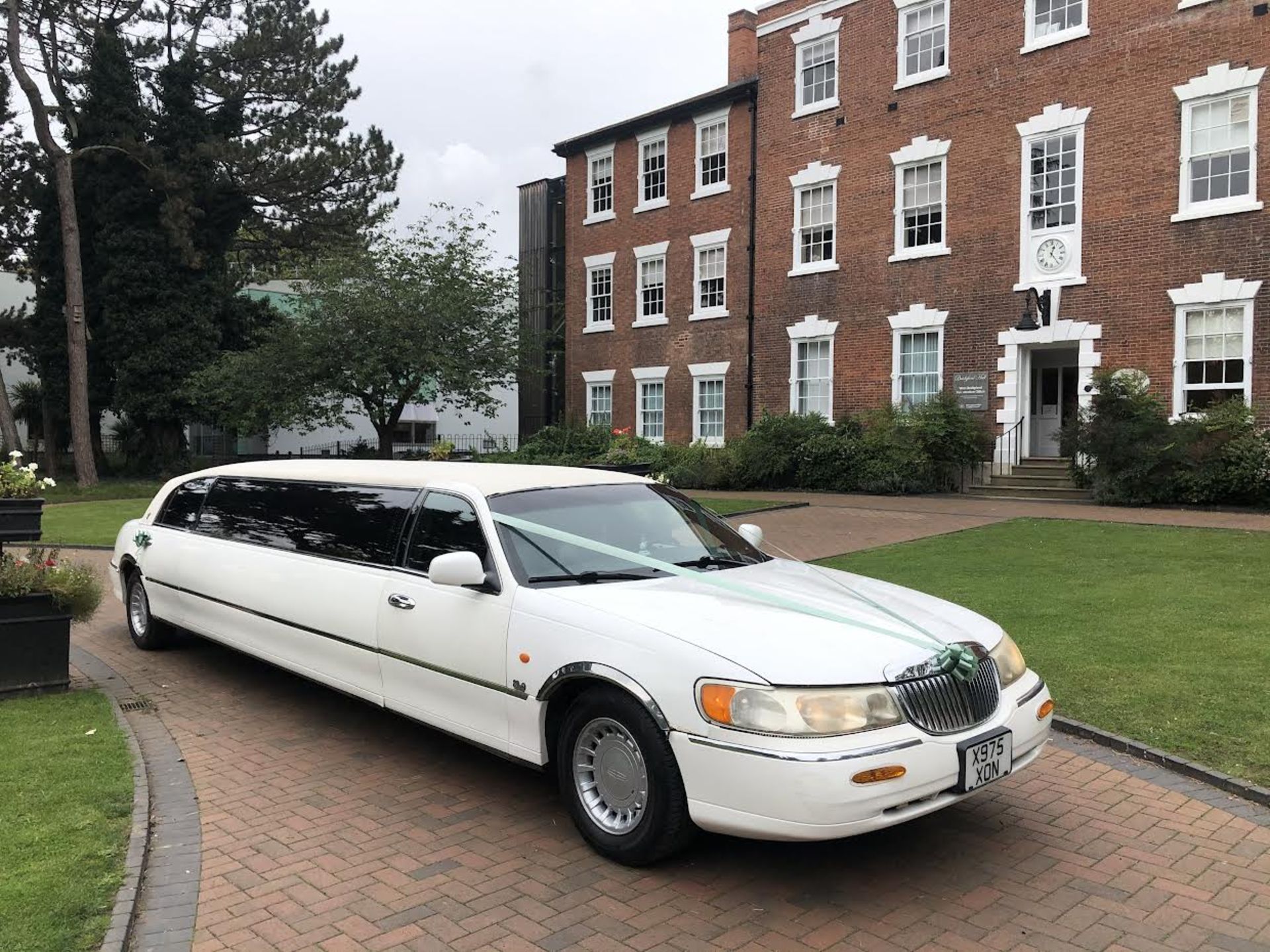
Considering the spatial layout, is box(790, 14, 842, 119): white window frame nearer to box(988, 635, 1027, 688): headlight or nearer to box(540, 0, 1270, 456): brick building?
box(540, 0, 1270, 456): brick building

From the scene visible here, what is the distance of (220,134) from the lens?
1199 inches

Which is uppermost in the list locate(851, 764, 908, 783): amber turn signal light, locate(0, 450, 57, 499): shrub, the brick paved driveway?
locate(0, 450, 57, 499): shrub

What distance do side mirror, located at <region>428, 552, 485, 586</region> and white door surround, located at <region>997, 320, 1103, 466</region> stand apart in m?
16.9

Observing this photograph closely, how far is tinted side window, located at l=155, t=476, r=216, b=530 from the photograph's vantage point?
7539 millimetres

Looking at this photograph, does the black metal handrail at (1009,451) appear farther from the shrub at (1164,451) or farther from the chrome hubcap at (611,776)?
the chrome hubcap at (611,776)

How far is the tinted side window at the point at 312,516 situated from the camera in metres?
5.46

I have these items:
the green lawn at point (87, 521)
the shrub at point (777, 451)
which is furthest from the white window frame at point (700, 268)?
the green lawn at point (87, 521)

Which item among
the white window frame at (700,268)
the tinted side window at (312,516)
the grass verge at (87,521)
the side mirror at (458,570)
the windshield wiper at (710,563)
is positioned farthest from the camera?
the white window frame at (700,268)

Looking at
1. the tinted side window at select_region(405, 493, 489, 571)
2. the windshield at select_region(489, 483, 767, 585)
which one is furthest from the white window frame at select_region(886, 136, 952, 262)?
the tinted side window at select_region(405, 493, 489, 571)

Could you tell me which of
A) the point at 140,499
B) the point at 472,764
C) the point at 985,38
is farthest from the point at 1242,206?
the point at 140,499

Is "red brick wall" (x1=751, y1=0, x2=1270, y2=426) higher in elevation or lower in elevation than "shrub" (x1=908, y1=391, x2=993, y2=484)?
higher

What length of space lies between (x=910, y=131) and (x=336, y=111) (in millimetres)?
19706

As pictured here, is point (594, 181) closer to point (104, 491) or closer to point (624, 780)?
point (104, 491)

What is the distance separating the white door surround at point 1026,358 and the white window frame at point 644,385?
979 centimetres
